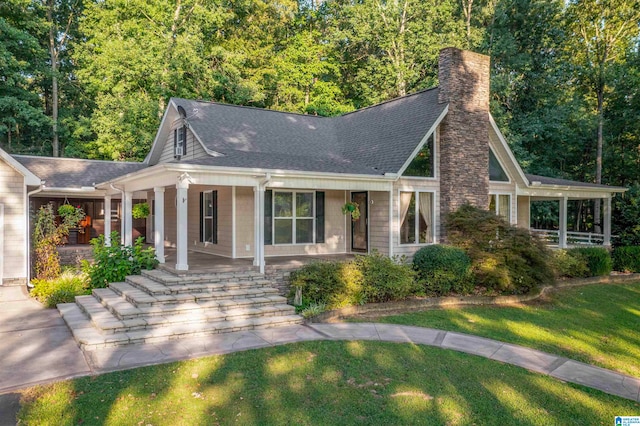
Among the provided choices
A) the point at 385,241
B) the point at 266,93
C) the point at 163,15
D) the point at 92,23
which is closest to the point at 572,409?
the point at 385,241

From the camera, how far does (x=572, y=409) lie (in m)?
5.02

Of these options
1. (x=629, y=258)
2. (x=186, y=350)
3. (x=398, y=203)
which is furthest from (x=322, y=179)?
(x=629, y=258)

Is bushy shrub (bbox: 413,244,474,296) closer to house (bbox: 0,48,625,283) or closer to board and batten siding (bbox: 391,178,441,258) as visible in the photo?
board and batten siding (bbox: 391,178,441,258)

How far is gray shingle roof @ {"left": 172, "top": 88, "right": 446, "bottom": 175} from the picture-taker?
41.8ft

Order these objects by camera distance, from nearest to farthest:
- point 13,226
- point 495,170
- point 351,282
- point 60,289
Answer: point 351,282, point 60,289, point 13,226, point 495,170

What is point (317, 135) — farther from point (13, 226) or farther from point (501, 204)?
point (13, 226)

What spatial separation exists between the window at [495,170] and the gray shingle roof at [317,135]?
300 centimetres

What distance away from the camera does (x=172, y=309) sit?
27.1ft

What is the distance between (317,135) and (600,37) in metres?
18.2

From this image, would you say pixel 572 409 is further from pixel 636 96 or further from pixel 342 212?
pixel 636 96

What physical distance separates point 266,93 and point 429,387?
23164mm

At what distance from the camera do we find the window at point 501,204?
15.3 m

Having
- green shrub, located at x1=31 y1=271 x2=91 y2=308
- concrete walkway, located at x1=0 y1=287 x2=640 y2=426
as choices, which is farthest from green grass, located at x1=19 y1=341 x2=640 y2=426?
green shrub, located at x1=31 y1=271 x2=91 y2=308

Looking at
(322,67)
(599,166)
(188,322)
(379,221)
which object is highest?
(322,67)
